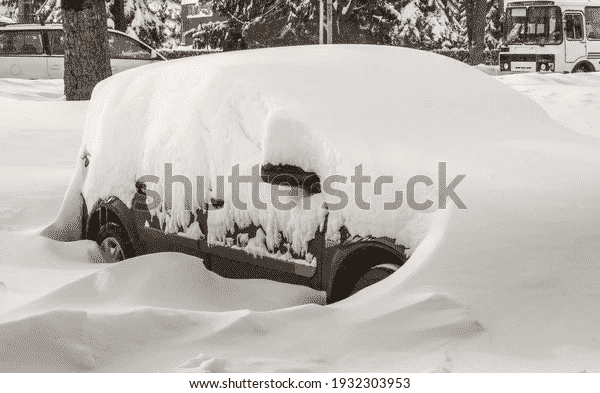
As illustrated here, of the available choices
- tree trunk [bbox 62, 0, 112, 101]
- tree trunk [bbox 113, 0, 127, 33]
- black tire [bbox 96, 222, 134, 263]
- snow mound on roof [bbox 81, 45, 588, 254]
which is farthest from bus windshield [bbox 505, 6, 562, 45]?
black tire [bbox 96, 222, 134, 263]

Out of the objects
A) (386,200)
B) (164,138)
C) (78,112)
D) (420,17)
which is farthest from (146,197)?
(420,17)

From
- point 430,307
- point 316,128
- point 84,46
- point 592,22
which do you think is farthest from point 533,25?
point 430,307

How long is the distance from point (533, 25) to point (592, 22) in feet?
5.43

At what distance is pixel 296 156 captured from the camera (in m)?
4.56

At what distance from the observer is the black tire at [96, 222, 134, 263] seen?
615 centimetres

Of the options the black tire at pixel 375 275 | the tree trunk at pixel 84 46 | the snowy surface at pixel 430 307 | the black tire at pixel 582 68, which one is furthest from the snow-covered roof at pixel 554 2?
the black tire at pixel 375 275

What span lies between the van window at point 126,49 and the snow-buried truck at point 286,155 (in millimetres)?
13921

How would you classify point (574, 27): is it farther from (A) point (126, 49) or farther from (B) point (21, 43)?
(B) point (21, 43)

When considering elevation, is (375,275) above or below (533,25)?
below

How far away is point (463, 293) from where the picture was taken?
385 cm

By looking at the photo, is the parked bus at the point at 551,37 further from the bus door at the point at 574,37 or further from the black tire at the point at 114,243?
the black tire at the point at 114,243

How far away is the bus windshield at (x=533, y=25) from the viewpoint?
2573 centimetres
